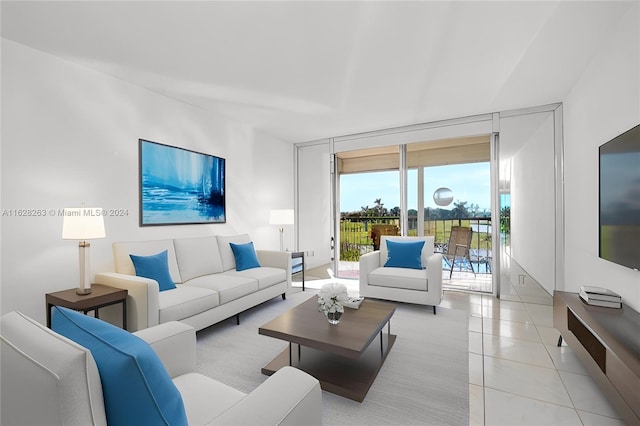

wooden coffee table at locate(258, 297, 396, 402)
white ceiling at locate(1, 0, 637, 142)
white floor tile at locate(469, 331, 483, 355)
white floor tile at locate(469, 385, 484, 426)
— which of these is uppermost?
white ceiling at locate(1, 0, 637, 142)

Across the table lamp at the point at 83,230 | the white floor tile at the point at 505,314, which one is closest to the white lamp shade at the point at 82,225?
the table lamp at the point at 83,230

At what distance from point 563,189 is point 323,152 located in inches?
145

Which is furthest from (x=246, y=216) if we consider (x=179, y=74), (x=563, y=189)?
(x=563, y=189)

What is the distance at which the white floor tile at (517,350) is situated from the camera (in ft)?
7.89

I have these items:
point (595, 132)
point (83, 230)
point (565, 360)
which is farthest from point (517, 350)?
point (83, 230)

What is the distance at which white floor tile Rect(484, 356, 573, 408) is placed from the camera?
6.42ft

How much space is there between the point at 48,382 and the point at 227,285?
2.53 m

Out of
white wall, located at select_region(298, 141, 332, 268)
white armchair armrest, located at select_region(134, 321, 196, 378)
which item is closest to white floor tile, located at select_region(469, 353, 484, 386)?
white armchair armrest, located at select_region(134, 321, 196, 378)

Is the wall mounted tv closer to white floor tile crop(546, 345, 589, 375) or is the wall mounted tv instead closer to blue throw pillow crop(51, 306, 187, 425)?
white floor tile crop(546, 345, 589, 375)

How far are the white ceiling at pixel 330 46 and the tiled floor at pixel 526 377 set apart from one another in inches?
102

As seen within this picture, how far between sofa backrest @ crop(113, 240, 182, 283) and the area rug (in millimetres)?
775

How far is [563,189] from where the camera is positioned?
369 cm

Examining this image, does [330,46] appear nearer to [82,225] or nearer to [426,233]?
[82,225]

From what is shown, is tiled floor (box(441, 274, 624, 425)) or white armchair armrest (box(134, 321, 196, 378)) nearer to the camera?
white armchair armrest (box(134, 321, 196, 378))
